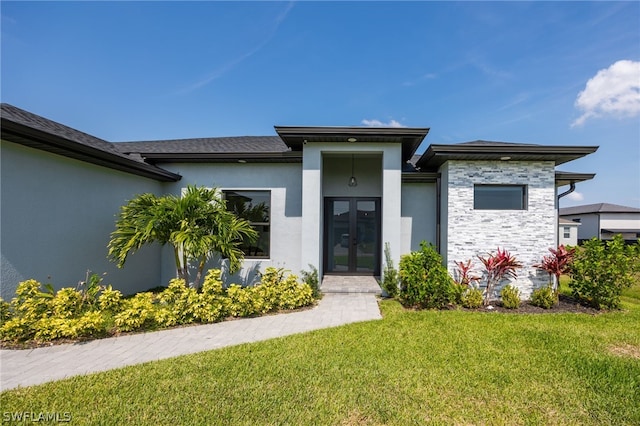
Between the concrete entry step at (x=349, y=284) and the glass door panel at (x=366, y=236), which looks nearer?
the concrete entry step at (x=349, y=284)

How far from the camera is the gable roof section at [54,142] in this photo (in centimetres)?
473

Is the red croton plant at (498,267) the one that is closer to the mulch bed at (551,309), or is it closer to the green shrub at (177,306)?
the mulch bed at (551,309)

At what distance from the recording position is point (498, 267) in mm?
6930

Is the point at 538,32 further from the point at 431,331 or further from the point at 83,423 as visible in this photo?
the point at 83,423

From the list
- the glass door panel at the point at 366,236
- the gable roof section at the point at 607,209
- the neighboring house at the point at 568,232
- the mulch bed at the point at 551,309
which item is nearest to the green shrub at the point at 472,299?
the mulch bed at the point at 551,309

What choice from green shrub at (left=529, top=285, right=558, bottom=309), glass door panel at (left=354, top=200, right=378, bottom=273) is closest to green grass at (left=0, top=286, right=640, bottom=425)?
green shrub at (left=529, top=285, right=558, bottom=309)

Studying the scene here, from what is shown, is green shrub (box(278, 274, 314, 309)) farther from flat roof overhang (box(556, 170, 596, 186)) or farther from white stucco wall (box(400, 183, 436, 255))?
flat roof overhang (box(556, 170, 596, 186))

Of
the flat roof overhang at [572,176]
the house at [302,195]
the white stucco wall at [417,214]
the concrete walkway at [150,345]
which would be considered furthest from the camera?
the white stucco wall at [417,214]

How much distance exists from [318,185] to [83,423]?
6132 millimetres

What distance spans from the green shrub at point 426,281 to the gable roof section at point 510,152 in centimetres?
263

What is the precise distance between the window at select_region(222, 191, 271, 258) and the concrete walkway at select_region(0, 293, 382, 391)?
2955 millimetres

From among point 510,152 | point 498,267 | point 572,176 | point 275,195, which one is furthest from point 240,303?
point 572,176

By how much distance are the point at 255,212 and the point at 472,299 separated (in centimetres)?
644

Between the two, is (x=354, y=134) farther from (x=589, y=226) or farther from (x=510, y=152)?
(x=589, y=226)
